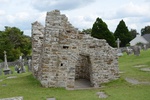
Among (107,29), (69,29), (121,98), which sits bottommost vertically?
(121,98)

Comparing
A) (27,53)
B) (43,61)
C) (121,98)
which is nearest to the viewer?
(121,98)

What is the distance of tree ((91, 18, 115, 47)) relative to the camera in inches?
2126

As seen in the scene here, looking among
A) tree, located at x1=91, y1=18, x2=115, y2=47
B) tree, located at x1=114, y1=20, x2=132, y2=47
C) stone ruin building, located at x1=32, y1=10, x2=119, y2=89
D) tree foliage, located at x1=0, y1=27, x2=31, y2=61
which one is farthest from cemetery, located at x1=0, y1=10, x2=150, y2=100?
tree, located at x1=114, y1=20, x2=132, y2=47

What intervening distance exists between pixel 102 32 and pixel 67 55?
A: 43.5 metres

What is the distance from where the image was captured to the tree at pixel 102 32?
54000mm

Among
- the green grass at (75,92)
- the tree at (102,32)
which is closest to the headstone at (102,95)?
the green grass at (75,92)

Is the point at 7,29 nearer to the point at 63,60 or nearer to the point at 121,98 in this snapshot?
the point at 63,60

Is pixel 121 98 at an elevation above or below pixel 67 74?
below

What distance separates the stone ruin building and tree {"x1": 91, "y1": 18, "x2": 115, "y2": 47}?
40665 millimetres

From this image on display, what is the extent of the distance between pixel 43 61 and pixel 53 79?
3.44 ft

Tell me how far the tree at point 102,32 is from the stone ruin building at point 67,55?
40.7 m

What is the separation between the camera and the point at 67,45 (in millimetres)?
12664

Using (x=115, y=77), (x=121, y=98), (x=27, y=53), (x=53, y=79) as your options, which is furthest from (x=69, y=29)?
(x=27, y=53)

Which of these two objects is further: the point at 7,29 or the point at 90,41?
the point at 7,29
